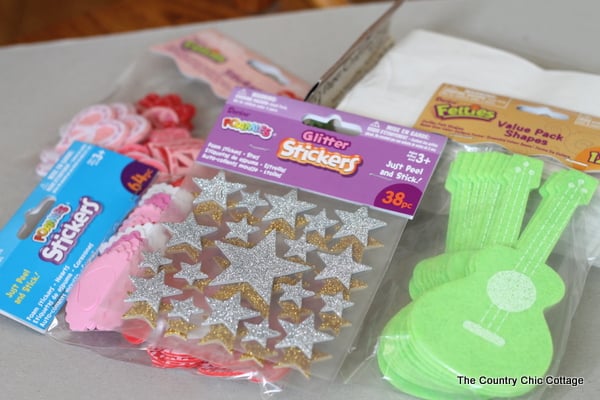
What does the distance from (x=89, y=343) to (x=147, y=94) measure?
13.6 inches

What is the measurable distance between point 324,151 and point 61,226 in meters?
0.23

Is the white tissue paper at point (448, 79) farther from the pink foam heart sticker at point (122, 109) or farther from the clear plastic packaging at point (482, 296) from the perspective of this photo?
the pink foam heart sticker at point (122, 109)

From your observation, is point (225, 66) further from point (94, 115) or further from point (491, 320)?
point (491, 320)

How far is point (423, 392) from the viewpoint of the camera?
1.68ft

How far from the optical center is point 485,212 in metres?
0.59

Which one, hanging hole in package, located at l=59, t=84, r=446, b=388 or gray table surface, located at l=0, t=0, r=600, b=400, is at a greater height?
gray table surface, located at l=0, t=0, r=600, b=400

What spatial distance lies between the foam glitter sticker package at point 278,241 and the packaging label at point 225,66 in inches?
4.4

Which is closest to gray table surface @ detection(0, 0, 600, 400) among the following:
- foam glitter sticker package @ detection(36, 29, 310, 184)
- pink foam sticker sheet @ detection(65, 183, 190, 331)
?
foam glitter sticker package @ detection(36, 29, 310, 184)

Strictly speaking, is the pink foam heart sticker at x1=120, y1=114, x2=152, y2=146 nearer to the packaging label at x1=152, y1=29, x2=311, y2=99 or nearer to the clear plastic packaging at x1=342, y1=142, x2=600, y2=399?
the packaging label at x1=152, y1=29, x2=311, y2=99

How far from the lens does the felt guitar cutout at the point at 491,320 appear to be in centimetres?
49

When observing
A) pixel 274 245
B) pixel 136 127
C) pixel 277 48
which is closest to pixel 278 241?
pixel 274 245

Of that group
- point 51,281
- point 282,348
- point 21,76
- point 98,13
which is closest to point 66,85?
point 21,76

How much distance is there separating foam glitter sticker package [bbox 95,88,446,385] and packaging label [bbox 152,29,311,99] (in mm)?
113

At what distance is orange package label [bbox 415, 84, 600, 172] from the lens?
62 centimetres
